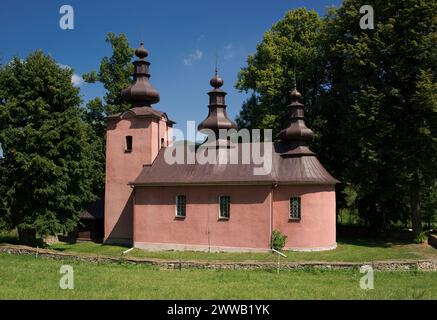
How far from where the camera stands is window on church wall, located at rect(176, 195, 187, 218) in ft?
77.0

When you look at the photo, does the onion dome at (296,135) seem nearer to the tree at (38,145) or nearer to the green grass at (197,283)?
the green grass at (197,283)

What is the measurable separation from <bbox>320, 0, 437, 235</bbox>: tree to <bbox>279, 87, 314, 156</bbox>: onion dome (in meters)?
2.76

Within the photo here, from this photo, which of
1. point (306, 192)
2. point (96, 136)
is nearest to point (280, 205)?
point (306, 192)

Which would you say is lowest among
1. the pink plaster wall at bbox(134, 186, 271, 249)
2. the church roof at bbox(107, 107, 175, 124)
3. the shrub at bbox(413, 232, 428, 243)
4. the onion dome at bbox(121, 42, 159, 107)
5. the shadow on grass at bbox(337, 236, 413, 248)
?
the shadow on grass at bbox(337, 236, 413, 248)

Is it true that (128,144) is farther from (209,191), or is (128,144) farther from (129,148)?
(209,191)

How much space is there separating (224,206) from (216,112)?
6.26 metres

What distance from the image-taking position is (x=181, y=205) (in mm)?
23594

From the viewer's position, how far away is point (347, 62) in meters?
25.1

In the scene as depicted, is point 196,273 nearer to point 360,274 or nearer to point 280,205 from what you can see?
point 360,274

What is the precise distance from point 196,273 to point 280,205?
832cm

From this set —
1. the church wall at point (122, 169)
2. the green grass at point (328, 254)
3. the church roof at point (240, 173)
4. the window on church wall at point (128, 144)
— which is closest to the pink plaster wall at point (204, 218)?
the church roof at point (240, 173)

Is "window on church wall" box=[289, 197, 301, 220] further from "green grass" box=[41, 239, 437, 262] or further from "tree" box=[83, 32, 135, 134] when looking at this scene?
"tree" box=[83, 32, 135, 134]

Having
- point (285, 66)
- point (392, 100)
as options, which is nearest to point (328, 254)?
point (392, 100)

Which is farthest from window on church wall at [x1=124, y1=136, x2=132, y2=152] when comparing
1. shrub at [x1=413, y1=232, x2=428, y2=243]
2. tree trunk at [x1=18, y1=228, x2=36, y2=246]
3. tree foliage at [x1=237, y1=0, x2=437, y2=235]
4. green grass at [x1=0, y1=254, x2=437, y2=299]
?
shrub at [x1=413, y1=232, x2=428, y2=243]
